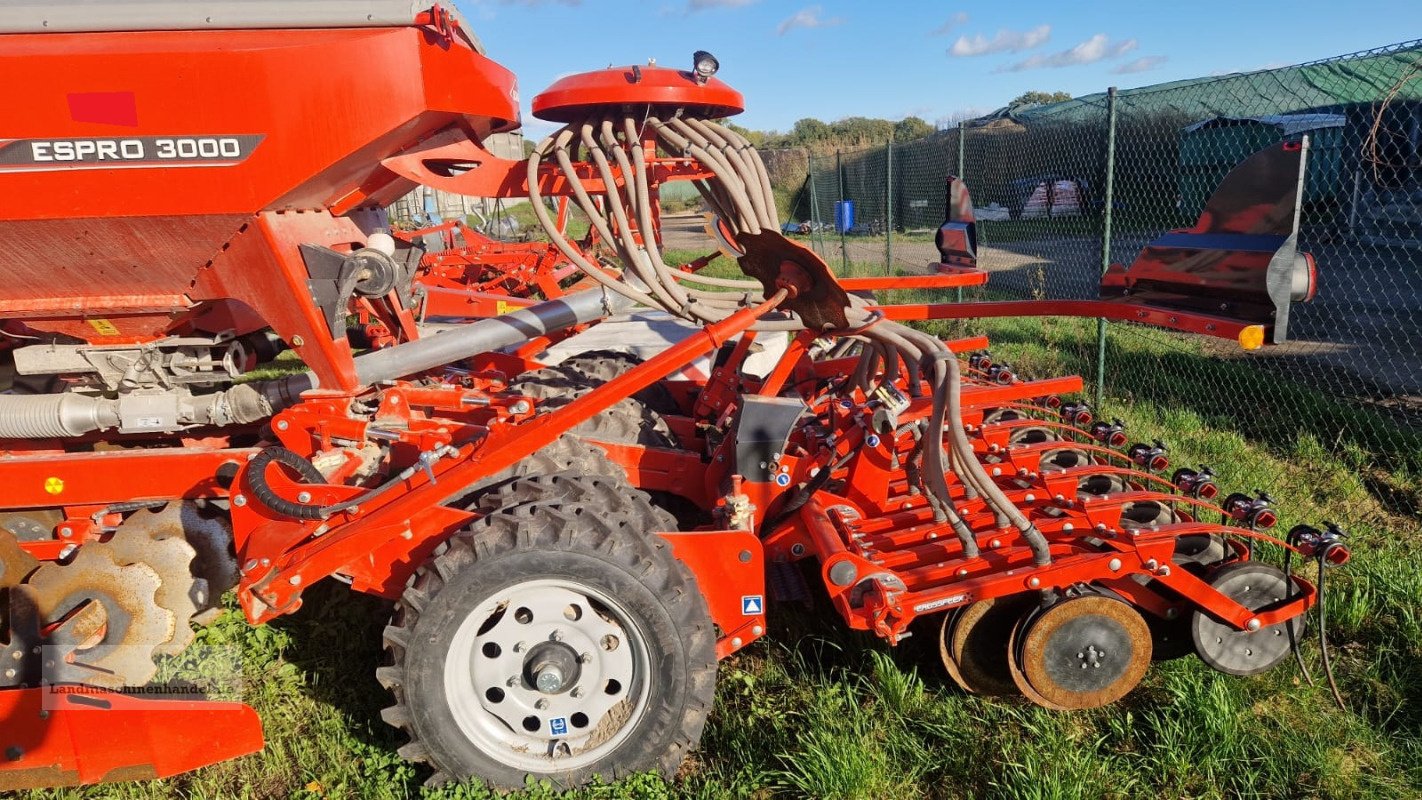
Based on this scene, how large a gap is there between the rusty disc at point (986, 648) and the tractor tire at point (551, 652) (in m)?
1.00

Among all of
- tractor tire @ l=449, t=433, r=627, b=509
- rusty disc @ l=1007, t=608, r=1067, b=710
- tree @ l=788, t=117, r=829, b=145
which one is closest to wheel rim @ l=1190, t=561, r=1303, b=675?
rusty disc @ l=1007, t=608, r=1067, b=710

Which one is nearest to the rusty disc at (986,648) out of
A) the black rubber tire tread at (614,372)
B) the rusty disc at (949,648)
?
the rusty disc at (949,648)

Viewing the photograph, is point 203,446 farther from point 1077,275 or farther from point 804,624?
point 1077,275

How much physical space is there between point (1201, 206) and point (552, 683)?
895 centimetres

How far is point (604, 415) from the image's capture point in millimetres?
4102

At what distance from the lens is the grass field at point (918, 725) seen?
2.91 meters

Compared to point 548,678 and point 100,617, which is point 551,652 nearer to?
point 548,678

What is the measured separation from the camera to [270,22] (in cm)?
304

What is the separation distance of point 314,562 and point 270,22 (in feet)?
6.20

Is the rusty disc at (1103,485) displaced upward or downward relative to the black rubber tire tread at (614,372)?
downward

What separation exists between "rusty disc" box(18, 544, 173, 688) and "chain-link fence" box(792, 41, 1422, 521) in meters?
4.70

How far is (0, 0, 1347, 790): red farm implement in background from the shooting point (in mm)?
2908

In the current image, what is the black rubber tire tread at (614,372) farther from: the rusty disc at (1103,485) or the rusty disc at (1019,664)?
the rusty disc at (1019,664)

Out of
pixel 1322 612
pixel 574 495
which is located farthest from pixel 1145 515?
pixel 574 495
